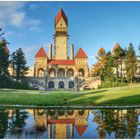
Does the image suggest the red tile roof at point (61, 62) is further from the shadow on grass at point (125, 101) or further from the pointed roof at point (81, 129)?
the pointed roof at point (81, 129)

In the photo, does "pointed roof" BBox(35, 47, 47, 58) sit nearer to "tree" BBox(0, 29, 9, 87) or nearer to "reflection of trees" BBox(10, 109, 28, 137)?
"tree" BBox(0, 29, 9, 87)

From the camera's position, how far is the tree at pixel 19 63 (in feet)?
221

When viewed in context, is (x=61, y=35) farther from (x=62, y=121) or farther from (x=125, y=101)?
(x=62, y=121)

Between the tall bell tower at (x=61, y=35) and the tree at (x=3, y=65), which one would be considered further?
the tall bell tower at (x=61, y=35)

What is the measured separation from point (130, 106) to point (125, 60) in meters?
37.1

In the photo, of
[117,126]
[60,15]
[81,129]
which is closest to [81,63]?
[60,15]

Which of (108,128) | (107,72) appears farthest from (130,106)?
(107,72)

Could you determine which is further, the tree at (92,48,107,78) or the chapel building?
the chapel building

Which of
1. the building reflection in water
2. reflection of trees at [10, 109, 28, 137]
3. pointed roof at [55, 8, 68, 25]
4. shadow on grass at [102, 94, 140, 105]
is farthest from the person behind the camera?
pointed roof at [55, 8, 68, 25]

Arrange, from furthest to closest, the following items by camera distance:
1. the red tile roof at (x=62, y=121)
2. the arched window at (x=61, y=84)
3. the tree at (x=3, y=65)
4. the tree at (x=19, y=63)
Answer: the arched window at (x=61, y=84)
the tree at (x=19, y=63)
the tree at (x=3, y=65)
the red tile roof at (x=62, y=121)

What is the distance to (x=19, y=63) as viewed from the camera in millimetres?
67250

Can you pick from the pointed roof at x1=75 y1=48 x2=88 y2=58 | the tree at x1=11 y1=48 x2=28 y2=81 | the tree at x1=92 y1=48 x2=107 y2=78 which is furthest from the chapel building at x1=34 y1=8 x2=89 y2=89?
the tree at x1=11 y1=48 x2=28 y2=81

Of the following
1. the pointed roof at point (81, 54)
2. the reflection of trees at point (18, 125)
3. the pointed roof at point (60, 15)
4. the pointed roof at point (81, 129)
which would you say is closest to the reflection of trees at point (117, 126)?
the pointed roof at point (81, 129)

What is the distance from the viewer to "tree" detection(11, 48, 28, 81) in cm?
6725
